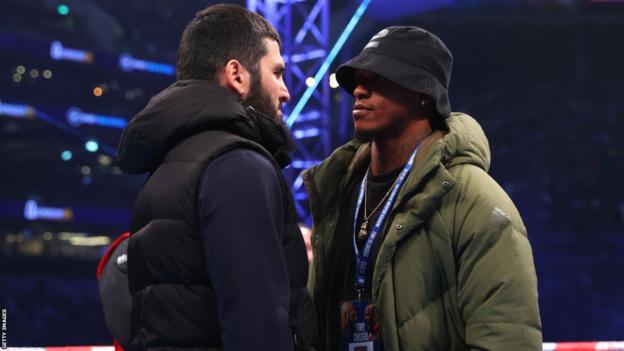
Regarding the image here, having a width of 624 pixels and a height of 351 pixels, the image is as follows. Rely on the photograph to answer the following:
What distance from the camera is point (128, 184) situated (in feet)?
32.1

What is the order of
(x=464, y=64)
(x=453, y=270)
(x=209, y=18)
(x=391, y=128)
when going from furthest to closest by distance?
(x=464, y=64) → (x=391, y=128) → (x=453, y=270) → (x=209, y=18)

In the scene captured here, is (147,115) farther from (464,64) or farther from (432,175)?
(464,64)

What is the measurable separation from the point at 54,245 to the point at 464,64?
18.2 ft

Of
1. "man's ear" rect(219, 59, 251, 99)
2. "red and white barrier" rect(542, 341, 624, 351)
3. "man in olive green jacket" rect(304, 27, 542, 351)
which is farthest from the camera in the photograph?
"red and white barrier" rect(542, 341, 624, 351)

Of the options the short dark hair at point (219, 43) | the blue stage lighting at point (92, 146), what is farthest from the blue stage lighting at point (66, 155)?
the short dark hair at point (219, 43)

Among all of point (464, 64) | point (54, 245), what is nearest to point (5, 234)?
point (54, 245)

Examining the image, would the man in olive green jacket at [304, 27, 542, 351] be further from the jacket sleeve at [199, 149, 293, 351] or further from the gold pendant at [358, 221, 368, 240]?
the jacket sleeve at [199, 149, 293, 351]

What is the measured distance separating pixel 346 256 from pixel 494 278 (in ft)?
1.42

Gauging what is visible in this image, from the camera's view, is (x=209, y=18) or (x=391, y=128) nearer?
(x=209, y=18)

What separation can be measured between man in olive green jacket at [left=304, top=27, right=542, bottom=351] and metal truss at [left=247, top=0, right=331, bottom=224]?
5777 mm

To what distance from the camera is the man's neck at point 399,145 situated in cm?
220

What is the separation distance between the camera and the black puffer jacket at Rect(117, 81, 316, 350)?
5.41ft

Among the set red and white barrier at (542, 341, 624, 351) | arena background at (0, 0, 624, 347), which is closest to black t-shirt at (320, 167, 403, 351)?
red and white barrier at (542, 341, 624, 351)

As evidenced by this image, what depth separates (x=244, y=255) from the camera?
5.19 feet
